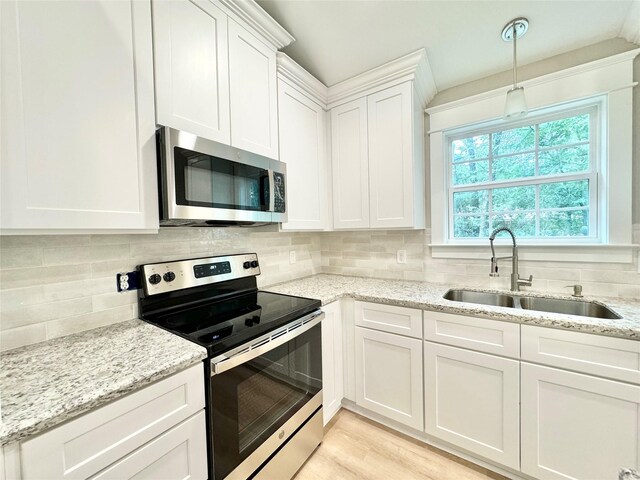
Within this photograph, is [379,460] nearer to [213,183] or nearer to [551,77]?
[213,183]

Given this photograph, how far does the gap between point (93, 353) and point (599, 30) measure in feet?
9.65

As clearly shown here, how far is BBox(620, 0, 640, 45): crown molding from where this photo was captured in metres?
1.32

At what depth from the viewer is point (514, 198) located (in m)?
1.92

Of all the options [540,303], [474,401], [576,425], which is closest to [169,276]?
[474,401]

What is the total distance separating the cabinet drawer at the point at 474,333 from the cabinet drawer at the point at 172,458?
1.25 m

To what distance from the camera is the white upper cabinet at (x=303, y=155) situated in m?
1.80

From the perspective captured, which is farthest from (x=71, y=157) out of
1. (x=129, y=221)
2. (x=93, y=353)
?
(x=93, y=353)

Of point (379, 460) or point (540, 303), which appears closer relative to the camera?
point (379, 460)

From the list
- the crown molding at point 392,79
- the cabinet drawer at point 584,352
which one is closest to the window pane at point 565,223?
the cabinet drawer at point 584,352

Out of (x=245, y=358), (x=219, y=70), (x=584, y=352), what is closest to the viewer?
(x=245, y=358)

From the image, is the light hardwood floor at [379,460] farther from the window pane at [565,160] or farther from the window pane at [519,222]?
the window pane at [565,160]

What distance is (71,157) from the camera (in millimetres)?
888

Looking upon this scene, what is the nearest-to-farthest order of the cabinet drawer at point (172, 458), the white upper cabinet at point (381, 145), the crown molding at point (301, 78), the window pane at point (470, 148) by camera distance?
1. the cabinet drawer at point (172, 458)
2. the crown molding at point (301, 78)
3. the white upper cabinet at point (381, 145)
4. the window pane at point (470, 148)

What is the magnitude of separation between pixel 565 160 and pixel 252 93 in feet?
6.83
